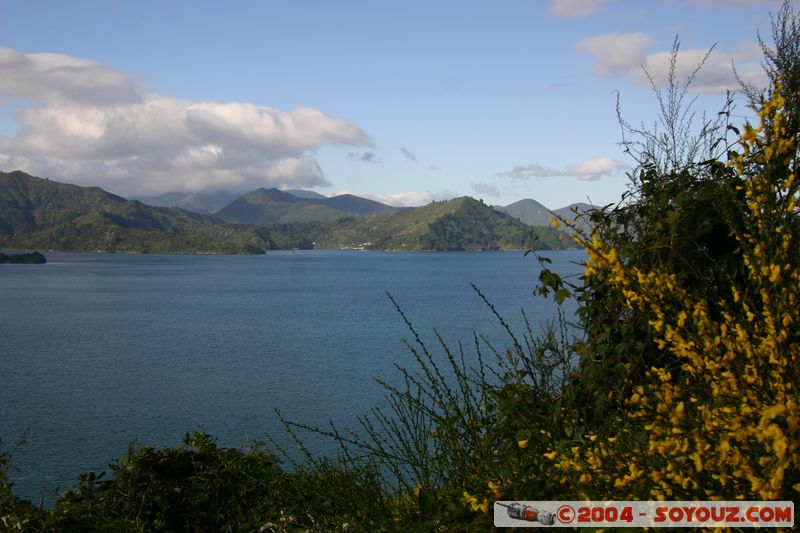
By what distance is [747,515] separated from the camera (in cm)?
211

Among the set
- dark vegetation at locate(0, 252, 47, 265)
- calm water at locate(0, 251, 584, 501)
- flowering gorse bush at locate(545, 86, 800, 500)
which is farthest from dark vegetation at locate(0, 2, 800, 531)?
dark vegetation at locate(0, 252, 47, 265)

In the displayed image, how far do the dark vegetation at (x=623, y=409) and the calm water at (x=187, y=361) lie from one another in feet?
2.88

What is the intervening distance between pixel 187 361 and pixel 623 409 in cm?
3415

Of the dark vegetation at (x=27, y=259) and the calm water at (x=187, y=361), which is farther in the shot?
the dark vegetation at (x=27, y=259)

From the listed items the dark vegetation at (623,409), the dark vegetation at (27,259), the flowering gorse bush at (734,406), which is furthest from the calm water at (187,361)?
the dark vegetation at (27,259)

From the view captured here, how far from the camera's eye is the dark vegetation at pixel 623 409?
2.20 m

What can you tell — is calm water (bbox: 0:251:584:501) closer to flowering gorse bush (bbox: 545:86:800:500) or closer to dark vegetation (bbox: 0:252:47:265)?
flowering gorse bush (bbox: 545:86:800:500)

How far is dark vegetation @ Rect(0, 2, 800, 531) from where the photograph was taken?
220cm

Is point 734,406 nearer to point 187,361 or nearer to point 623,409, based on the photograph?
point 623,409

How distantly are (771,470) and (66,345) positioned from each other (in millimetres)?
44018

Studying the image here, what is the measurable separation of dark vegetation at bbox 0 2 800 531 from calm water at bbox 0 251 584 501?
88cm

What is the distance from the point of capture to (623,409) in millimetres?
3947

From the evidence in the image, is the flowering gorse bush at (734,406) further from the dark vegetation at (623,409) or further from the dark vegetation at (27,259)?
the dark vegetation at (27,259)

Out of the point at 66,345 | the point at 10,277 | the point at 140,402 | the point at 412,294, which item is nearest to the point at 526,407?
the point at 140,402
